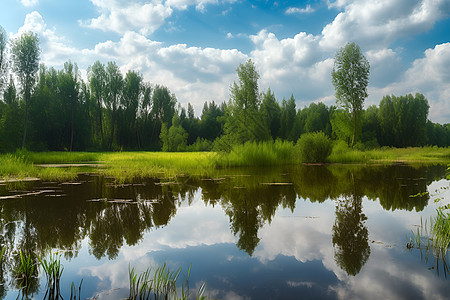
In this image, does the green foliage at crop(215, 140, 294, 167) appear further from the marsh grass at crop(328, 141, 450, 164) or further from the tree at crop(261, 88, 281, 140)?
the tree at crop(261, 88, 281, 140)

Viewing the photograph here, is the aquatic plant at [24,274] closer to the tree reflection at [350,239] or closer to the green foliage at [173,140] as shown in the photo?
the tree reflection at [350,239]

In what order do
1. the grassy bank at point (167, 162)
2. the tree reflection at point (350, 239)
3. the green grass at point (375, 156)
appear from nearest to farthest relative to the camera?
the tree reflection at point (350, 239) → the grassy bank at point (167, 162) → the green grass at point (375, 156)

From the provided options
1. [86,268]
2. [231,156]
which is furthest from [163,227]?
[231,156]

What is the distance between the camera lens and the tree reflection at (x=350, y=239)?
11.0ft

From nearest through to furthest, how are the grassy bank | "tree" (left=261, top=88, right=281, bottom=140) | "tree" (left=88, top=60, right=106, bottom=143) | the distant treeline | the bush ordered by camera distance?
the grassy bank < the bush < the distant treeline < "tree" (left=88, top=60, right=106, bottom=143) < "tree" (left=261, top=88, right=281, bottom=140)

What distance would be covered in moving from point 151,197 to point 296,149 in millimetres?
15616

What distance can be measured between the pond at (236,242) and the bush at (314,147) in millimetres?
13144

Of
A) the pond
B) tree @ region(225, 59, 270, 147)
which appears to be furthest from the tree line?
the pond

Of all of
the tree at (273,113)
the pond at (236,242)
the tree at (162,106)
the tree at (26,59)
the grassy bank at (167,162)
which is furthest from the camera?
the tree at (162,106)

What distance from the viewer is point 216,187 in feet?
30.5

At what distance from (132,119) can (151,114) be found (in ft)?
22.4

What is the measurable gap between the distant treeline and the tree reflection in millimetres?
15826

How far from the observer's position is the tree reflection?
3357 millimetres

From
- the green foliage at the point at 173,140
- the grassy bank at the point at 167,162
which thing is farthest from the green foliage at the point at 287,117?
the grassy bank at the point at 167,162
